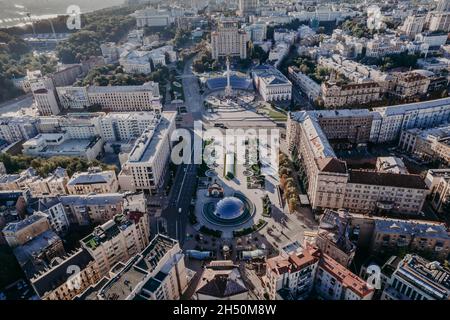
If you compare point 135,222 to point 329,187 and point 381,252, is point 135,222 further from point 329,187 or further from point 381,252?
point 381,252

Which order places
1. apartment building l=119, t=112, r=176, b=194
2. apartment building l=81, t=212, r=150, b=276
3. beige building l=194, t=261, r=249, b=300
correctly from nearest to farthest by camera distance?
beige building l=194, t=261, r=249, b=300
apartment building l=81, t=212, r=150, b=276
apartment building l=119, t=112, r=176, b=194

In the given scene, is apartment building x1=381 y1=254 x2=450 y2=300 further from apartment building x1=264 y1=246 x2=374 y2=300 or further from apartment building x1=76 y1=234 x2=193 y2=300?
apartment building x1=76 y1=234 x2=193 y2=300

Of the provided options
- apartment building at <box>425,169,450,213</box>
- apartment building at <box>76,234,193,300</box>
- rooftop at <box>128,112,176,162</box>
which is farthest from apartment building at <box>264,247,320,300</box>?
rooftop at <box>128,112,176,162</box>

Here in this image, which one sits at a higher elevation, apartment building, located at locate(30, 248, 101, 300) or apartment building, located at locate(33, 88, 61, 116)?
apartment building, located at locate(33, 88, 61, 116)

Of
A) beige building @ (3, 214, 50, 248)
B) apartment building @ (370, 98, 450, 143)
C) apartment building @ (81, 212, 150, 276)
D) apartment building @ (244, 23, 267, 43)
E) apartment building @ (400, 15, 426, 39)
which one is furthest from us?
apartment building @ (244, 23, 267, 43)

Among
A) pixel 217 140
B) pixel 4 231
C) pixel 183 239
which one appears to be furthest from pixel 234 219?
pixel 4 231

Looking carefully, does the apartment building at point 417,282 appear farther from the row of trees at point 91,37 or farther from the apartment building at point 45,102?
the row of trees at point 91,37
